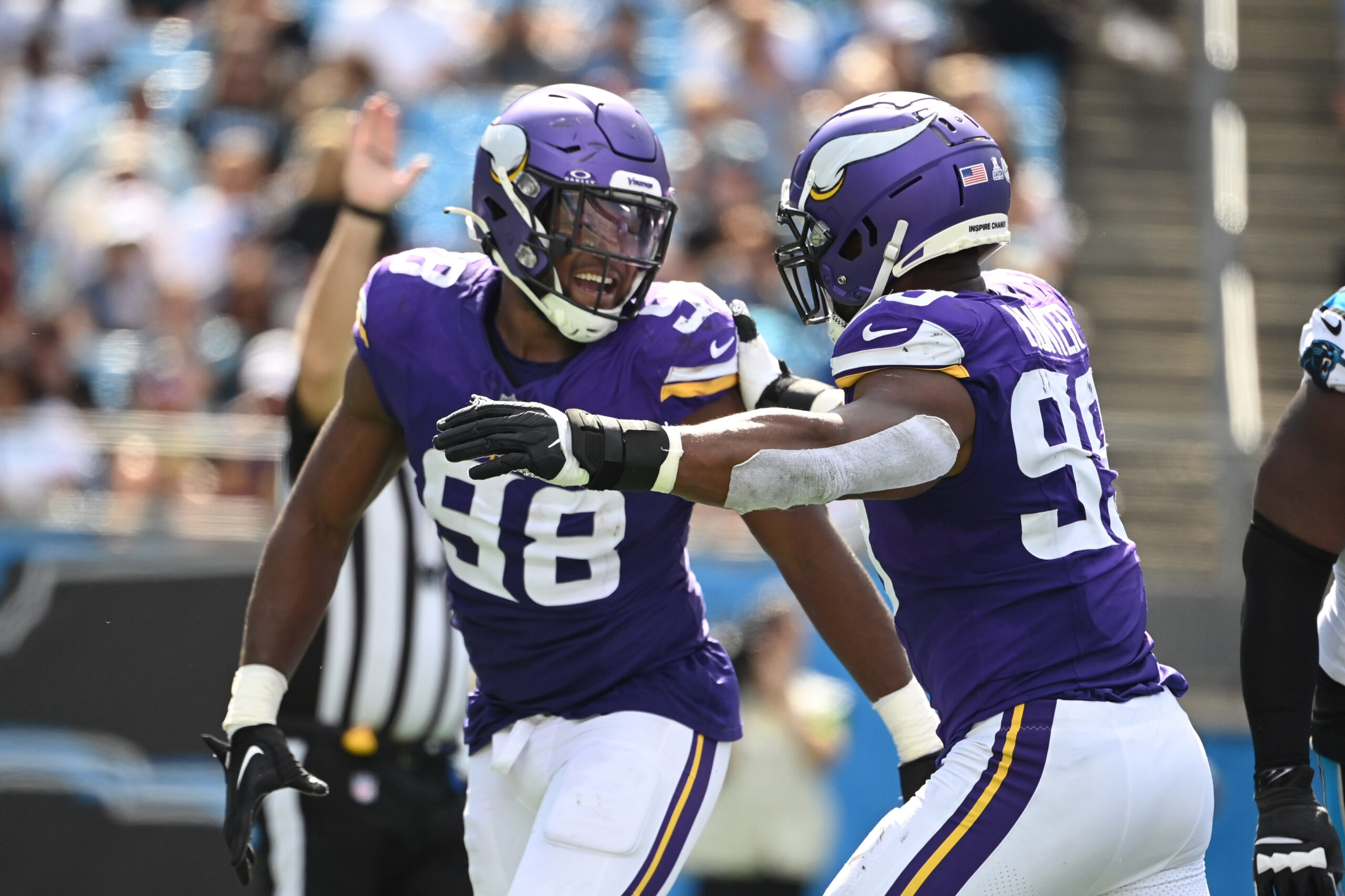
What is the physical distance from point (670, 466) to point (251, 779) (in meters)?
1.32

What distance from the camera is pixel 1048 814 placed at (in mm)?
2777

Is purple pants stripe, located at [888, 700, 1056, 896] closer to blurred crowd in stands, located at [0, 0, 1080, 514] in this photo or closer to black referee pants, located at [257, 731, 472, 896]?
black referee pants, located at [257, 731, 472, 896]

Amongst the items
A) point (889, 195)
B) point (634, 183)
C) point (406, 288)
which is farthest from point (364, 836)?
point (889, 195)

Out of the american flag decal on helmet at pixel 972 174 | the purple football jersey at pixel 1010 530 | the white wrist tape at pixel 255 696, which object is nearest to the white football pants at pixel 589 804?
the white wrist tape at pixel 255 696

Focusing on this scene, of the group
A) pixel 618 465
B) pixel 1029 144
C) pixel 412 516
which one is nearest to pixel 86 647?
pixel 412 516

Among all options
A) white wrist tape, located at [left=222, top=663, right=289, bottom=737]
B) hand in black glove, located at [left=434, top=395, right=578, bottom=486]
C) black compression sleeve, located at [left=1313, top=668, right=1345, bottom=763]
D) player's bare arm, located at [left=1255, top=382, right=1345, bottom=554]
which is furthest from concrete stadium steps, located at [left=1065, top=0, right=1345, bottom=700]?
hand in black glove, located at [left=434, top=395, right=578, bottom=486]

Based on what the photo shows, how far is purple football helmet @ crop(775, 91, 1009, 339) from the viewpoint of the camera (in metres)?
3.08

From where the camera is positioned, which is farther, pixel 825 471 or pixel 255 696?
pixel 255 696

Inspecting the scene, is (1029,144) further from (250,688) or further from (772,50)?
(250,688)

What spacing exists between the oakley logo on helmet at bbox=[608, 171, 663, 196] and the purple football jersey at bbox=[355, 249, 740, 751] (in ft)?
0.73

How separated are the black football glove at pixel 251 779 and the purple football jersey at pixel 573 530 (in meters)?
0.39

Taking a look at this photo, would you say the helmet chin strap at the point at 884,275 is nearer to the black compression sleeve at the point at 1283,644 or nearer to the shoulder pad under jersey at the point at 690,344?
the shoulder pad under jersey at the point at 690,344

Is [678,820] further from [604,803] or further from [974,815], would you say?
[974,815]

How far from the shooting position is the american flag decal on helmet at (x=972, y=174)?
3096 millimetres
